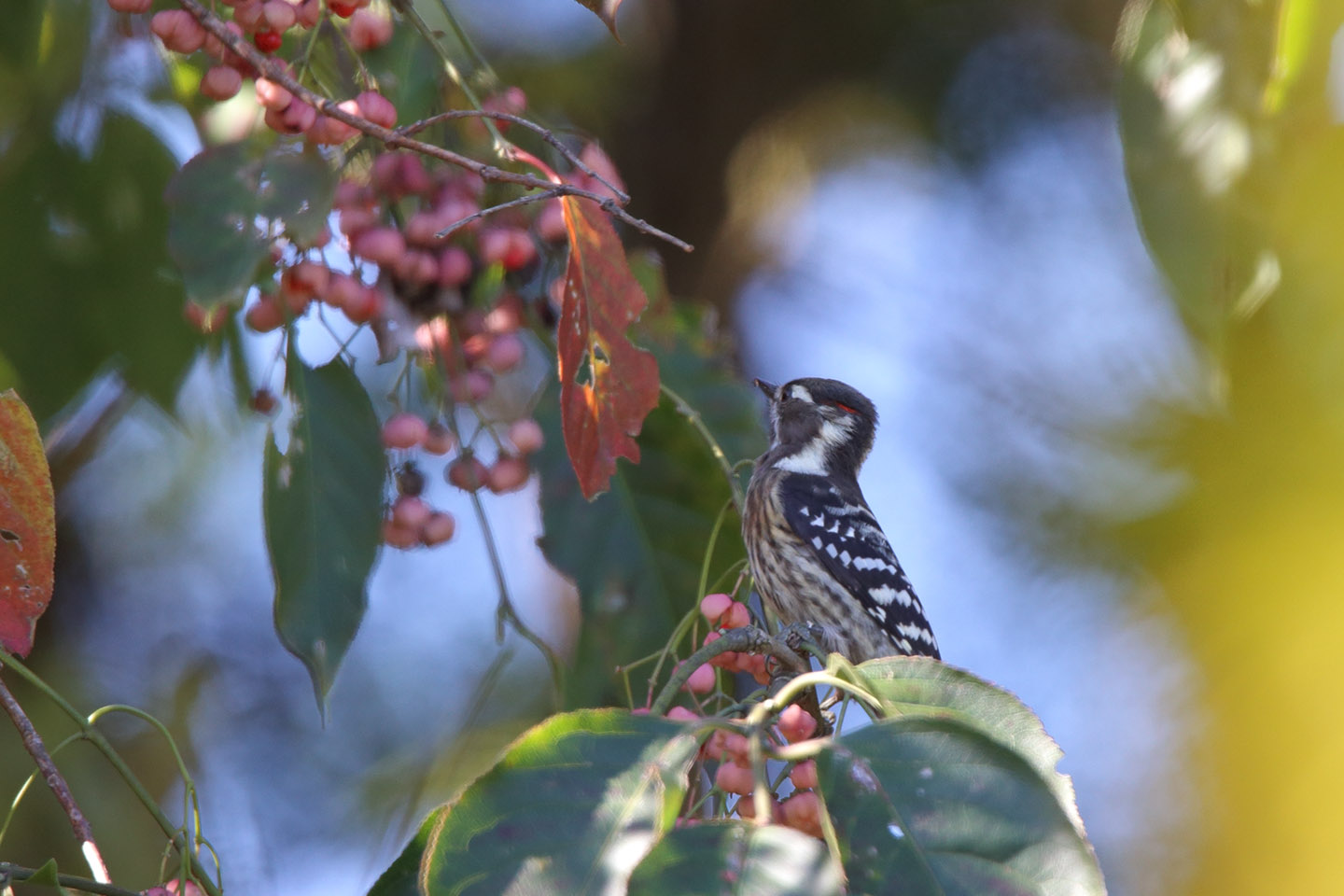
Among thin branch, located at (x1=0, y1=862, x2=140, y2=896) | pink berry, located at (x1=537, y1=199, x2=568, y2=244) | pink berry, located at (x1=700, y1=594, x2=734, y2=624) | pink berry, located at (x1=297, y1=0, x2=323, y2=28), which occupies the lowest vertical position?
thin branch, located at (x1=0, y1=862, x2=140, y2=896)

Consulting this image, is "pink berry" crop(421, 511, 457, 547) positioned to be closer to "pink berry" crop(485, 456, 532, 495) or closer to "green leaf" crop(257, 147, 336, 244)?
"pink berry" crop(485, 456, 532, 495)

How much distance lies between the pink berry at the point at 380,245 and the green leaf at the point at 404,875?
38.6 inches

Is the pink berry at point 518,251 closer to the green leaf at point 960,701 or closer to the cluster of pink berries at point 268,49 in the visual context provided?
the cluster of pink berries at point 268,49

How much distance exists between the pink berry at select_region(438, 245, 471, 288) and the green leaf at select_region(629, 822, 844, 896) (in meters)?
1.31

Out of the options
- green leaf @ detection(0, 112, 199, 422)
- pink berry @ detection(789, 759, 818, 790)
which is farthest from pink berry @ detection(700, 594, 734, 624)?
green leaf @ detection(0, 112, 199, 422)

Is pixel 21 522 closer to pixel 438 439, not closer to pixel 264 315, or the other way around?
pixel 264 315

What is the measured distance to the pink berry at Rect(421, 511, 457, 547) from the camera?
224 centimetres

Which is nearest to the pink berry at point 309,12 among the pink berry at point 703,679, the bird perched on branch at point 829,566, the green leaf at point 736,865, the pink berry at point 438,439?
the pink berry at point 438,439

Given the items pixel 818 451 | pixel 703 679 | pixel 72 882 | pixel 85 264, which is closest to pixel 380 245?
pixel 85 264

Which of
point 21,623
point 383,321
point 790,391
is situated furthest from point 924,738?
point 790,391

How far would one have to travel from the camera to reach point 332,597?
6.12 feet

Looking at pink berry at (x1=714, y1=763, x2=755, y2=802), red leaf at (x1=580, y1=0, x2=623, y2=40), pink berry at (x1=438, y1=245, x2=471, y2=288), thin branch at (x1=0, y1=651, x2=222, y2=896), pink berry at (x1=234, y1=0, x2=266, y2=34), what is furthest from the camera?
pink berry at (x1=438, y1=245, x2=471, y2=288)

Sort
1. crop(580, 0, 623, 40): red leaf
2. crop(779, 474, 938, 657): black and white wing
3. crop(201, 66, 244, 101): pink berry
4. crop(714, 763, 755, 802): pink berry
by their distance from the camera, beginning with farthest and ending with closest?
1. crop(779, 474, 938, 657): black and white wing
2. crop(201, 66, 244, 101): pink berry
3. crop(714, 763, 755, 802): pink berry
4. crop(580, 0, 623, 40): red leaf

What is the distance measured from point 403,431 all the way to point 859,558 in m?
1.66
